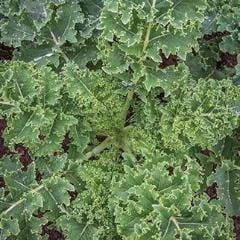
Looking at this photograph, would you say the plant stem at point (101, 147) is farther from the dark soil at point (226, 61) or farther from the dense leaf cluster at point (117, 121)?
the dark soil at point (226, 61)

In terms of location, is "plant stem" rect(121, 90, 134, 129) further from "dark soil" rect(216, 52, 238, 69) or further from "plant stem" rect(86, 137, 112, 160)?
"dark soil" rect(216, 52, 238, 69)

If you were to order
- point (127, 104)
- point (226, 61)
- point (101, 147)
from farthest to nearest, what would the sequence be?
point (226, 61), point (101, 147), point (127, 104)

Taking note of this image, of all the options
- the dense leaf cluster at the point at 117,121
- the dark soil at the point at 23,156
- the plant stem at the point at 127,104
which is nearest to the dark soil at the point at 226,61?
the dense leaf cluster at the point at 117,121

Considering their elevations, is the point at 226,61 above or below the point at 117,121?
below

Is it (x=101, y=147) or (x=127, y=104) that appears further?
(x=101, y=147)

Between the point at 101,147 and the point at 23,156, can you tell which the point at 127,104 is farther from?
the point at 23,156

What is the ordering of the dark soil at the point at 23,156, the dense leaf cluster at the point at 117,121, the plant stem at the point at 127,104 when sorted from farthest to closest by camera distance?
1. the dark soil at the point at 23,156
2. the plant stem at the point at 127,104
3. the dense leaf cluster at the point at 117,121

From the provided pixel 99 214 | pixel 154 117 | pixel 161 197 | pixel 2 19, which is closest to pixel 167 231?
pixel 161 197

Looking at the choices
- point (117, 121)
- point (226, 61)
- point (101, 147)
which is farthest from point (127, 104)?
point (226, 61)

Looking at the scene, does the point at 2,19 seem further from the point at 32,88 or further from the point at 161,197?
the point at 161,197
